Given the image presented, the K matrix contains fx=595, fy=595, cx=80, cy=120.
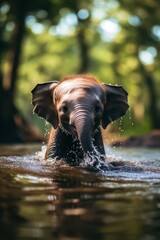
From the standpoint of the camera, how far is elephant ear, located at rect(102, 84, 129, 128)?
10.0 m

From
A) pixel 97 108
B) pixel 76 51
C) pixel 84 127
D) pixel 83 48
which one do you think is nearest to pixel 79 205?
pixel 84 127

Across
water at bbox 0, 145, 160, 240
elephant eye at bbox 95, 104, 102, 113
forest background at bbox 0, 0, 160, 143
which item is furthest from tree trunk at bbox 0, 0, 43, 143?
water at bbox 0, 145, 160, 240

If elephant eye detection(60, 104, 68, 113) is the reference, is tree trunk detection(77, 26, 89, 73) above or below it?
above

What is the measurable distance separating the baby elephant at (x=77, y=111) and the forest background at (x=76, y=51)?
38.1ft

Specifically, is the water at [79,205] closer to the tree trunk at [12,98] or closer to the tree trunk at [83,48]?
the tree trunk at [12,98]

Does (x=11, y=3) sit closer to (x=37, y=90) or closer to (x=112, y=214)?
(x=37, y=90)

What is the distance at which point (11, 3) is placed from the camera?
26.1 meters

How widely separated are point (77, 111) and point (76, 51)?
162 feet

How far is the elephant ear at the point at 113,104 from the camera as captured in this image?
32.9ft

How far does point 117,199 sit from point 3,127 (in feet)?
60.2

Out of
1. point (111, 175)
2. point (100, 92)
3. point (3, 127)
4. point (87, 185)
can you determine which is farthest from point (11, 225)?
point (3, 127)

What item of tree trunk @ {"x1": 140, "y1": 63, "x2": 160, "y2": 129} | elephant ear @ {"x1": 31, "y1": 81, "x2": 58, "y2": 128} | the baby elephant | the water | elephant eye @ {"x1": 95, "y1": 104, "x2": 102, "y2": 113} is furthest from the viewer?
tree trunk @ {"x1": 140, "y1": 63, "x2": 160, "y2": 129}

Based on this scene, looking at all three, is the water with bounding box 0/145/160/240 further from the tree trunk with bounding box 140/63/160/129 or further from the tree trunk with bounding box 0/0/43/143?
the tree trunk with bounding box 140/63/160/129

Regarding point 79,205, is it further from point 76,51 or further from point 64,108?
point 76,51
